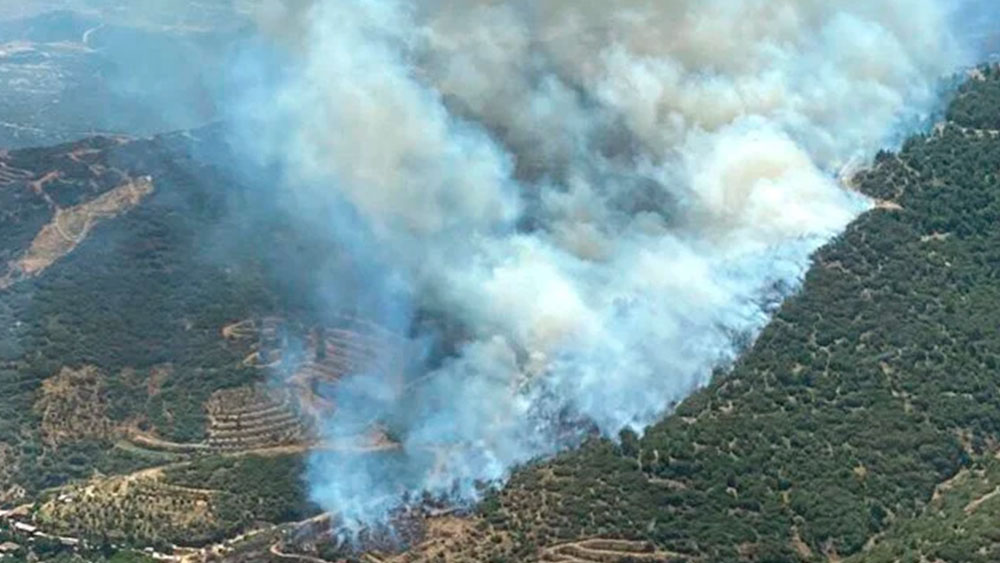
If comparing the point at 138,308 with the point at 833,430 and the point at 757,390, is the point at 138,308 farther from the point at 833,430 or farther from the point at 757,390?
the point at 833,430

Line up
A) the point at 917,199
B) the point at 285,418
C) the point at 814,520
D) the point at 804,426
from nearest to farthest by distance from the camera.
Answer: the point at 814,520 → the point at 804,426 → the point at 285,418 → the point at 917,199

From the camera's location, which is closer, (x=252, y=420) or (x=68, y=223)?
(x=252, y=420)

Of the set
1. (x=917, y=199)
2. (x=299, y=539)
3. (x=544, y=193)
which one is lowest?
(x=299, y=539)

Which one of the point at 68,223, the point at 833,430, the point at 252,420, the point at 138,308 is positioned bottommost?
the point at 833,430

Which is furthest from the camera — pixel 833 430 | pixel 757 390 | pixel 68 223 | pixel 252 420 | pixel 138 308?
pixel 68 223

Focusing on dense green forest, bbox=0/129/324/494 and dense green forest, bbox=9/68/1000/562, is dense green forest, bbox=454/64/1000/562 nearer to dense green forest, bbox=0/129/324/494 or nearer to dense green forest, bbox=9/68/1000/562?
dense green forest, bbox=9/68/1000/562

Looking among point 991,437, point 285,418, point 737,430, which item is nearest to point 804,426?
point 737,430

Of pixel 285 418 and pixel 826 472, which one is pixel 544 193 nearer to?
pixel 285 418

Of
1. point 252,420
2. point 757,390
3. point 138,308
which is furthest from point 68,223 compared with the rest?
point 757,390

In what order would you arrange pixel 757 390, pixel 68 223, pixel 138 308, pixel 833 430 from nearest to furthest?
pixel 833 430 < pixel 757 390 < pixel 138 308 < pixel 68 223

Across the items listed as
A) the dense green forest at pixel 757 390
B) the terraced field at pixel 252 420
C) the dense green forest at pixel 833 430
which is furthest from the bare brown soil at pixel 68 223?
the dense green forest at pixel 833 430

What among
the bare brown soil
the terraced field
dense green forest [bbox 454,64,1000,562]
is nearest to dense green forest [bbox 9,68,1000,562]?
dense green forest [bbox 454,64,1000,562]
